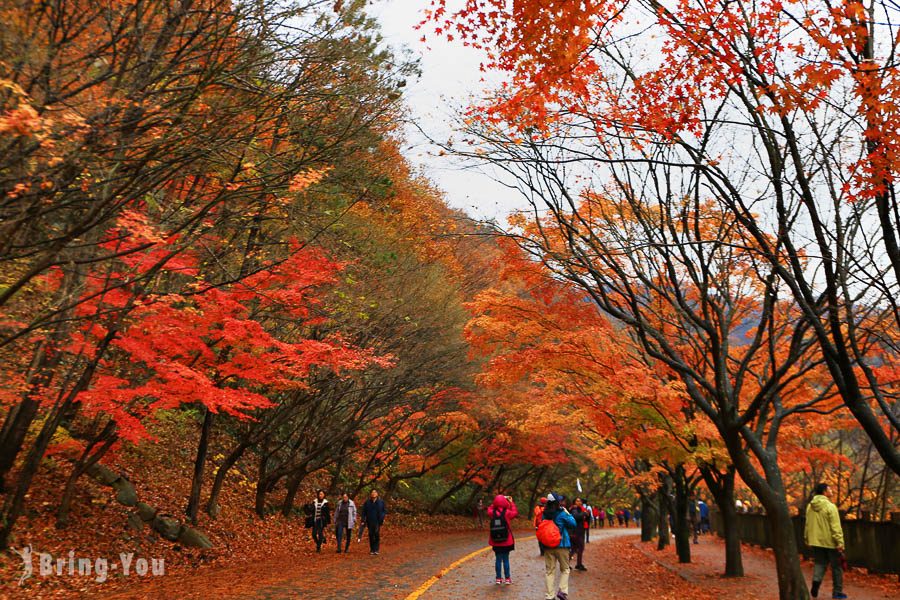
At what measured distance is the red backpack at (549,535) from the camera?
9375 mm

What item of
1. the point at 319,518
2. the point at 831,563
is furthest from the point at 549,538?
the point at 319,518

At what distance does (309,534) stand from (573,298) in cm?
1170

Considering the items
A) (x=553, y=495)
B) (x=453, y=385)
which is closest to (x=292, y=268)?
(x=553, y=495)

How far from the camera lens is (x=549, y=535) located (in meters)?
9.41

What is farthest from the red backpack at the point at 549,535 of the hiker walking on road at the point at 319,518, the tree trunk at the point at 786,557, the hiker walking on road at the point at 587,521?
the hiker walking on road at the point at 319,518

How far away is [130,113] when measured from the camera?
7.21 meters

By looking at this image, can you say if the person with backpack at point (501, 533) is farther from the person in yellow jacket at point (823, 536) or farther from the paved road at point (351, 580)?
the person in yellow jacket at point (823, 536)

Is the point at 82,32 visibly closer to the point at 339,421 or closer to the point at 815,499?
the point at 815,499

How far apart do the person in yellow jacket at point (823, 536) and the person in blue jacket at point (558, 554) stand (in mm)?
4190

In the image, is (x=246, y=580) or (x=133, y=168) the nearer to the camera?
(x=133, y=168)

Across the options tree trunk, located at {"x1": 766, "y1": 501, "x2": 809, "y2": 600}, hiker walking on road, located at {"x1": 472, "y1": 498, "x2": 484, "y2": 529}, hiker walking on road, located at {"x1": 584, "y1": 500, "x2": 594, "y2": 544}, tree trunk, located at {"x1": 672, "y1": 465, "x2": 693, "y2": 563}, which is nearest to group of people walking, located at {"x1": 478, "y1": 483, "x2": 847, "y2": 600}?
tree trunk, located at {"x1": 766, "y1": 501, "x2": 809, "y2": 600}

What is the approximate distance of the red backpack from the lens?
9375 mm

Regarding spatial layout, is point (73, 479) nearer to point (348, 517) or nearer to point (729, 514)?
point (348, 517)

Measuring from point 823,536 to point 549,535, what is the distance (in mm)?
4769
